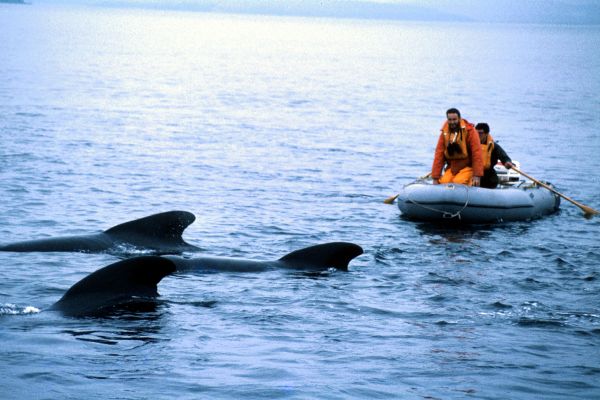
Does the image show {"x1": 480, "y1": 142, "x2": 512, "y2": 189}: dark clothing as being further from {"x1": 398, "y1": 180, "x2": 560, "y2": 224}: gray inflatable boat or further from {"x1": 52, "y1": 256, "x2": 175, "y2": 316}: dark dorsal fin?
{"x1": 52, "y1": 256, "x2": 175, "y2": 316}: dark dorsal fin

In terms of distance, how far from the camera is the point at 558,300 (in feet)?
48.3

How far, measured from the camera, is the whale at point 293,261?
48.4 ft

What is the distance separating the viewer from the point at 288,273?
14891mm

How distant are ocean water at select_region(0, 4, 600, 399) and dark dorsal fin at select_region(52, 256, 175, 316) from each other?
0.66 ft

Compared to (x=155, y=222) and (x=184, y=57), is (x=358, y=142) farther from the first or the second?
(x=184, y=57)

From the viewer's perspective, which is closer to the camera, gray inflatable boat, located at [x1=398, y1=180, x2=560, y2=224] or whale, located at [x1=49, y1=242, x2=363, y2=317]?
whale, located at [x1=49, y1=242, x2=363, y2=317]

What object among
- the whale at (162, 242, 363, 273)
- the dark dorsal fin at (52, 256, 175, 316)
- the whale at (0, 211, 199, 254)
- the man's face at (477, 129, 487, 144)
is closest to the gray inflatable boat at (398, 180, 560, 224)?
the man's face at (477, 129, 487, 144)

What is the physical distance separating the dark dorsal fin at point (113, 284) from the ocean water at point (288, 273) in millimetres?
202

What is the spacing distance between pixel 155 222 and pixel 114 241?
675 millimetres

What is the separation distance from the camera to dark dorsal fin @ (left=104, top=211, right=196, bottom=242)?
612 inches

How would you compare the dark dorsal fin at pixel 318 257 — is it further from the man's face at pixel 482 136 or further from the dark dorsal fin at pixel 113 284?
the man's face at pixel 482 136

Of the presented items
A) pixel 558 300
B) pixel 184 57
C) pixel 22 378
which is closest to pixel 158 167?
pixel 558 300

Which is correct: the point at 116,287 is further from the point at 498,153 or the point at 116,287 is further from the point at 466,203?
the point at 498,153

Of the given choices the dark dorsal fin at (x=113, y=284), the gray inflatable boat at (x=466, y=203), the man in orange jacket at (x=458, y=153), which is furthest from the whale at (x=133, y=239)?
the man in orange jacket at (x=458, y=153)
